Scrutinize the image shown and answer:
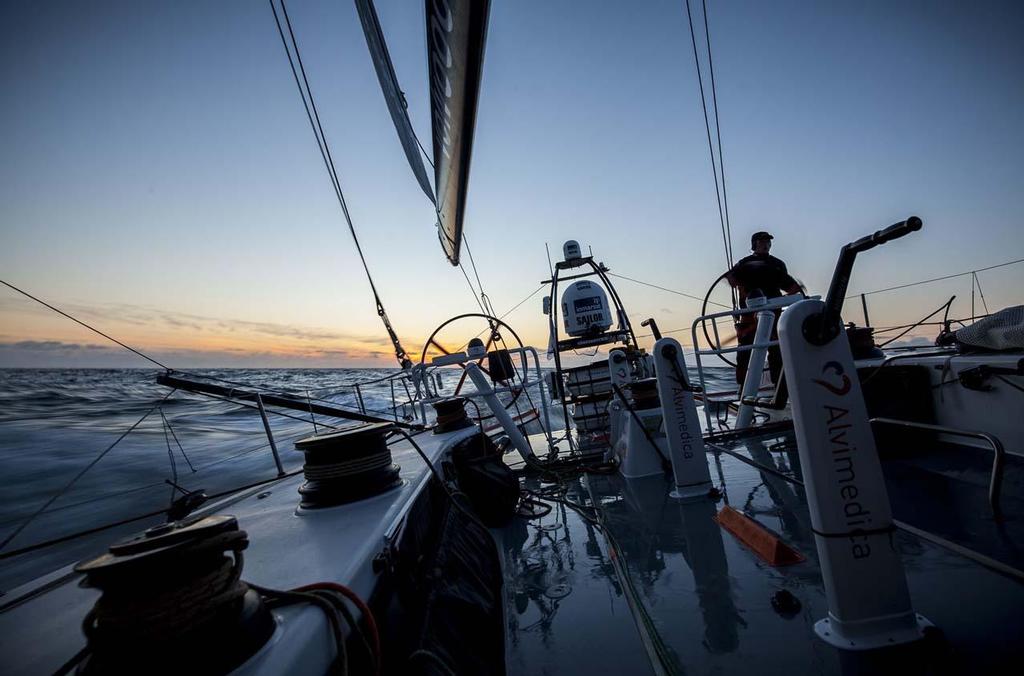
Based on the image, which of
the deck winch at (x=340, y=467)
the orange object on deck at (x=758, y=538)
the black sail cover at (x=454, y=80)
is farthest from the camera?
the black sail cover at (x=454, y=80)

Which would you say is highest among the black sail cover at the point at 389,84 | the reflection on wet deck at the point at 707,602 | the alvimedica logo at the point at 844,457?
the black sail cover at the point at 389,84

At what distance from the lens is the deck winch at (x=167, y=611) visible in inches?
37.5

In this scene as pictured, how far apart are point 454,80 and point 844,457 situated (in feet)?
11.8

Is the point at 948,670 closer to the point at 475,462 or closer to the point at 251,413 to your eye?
the point at 475,462

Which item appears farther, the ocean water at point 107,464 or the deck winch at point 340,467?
the ocean water at point 107,464

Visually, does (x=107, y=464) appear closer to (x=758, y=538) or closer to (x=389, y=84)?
(x=389, y=84)

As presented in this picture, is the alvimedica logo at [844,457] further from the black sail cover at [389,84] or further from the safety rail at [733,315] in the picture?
the black sail cover at [389,84]

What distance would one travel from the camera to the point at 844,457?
1.69 m

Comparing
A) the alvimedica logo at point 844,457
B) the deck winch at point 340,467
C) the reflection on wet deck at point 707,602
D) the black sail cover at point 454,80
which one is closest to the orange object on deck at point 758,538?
the reflection on wet deck at point 707,602

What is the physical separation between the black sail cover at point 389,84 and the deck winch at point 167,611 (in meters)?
5.95

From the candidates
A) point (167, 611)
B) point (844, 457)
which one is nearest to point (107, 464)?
point (167, 611)

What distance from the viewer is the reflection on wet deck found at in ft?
5.73

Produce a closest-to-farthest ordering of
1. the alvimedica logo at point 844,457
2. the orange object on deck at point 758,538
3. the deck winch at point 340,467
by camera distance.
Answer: the alvimedica logo at point 844,457
the deck winch at point 340,467
the orange object on deck at point 758,538

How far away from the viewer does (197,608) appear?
3.30 ft
